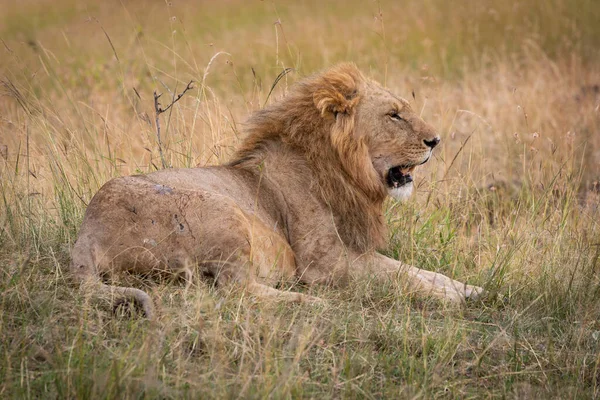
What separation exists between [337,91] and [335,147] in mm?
326

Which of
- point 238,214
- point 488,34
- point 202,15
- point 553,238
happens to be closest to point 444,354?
point 238,214

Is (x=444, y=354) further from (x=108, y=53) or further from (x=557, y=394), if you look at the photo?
(x=108, y=53)

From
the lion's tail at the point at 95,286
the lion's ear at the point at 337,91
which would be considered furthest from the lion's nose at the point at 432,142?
the lion's tail at the point at 95,286

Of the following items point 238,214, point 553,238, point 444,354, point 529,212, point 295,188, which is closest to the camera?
point 444,354

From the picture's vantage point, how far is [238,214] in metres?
4.08

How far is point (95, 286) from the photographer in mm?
3568

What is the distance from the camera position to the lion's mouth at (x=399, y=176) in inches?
186

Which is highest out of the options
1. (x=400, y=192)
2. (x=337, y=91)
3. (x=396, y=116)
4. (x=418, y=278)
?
(x=337, y=91)

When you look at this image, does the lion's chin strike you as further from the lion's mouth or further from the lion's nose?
the lion's nose

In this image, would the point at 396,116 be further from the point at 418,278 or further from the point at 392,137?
the point at 418,278

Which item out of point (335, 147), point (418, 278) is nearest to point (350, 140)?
point (335, 147)

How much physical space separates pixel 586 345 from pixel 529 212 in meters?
1.64

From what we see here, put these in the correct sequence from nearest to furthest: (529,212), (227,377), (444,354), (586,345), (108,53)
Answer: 1. (227,377)
2. (444,354)
3. (586,345)
4. (529,212)
5. (108,53)

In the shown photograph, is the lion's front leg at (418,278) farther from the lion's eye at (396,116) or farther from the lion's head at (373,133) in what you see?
the lion's eye at (396,116)
